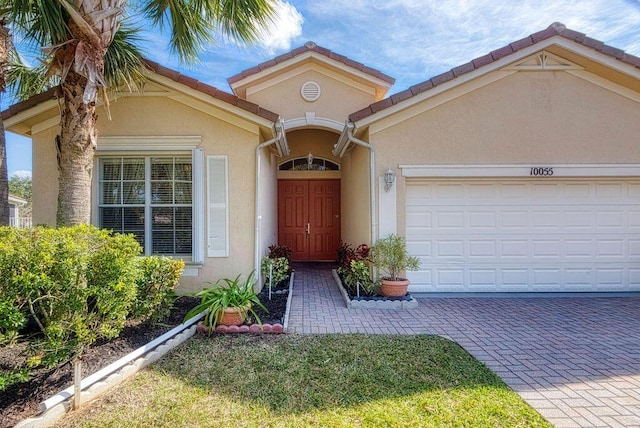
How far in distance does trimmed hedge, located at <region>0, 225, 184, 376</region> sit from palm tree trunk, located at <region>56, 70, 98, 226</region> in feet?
4.73

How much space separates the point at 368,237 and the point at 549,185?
4187 millimetres

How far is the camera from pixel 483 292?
738cm

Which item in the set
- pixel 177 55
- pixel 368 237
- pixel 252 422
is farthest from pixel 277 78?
pixel 252 422

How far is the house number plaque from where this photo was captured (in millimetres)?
7117

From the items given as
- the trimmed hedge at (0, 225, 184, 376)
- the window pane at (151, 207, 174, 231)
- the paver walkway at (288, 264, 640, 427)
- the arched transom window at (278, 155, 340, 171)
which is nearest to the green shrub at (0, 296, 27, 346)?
the trimmed hedge at (0, 225, 184, 376)

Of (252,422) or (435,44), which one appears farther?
(435,44)

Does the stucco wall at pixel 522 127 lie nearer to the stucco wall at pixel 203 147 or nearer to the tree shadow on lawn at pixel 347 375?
the stucco wall at pixel 203 147

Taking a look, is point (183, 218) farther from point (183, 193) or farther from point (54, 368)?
point (54, 368)

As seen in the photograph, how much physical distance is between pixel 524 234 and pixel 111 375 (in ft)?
26.0

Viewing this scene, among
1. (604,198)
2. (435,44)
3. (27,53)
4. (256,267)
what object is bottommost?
(256,267)

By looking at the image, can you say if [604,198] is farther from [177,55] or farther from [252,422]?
[177,55]

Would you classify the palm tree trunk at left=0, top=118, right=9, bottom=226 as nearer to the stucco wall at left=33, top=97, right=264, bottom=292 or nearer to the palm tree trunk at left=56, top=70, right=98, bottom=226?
the palm tree trunk at left=56, top=70, right=98, bottom=226

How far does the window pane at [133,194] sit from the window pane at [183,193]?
75cm

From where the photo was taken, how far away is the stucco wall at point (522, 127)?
7.10 m
